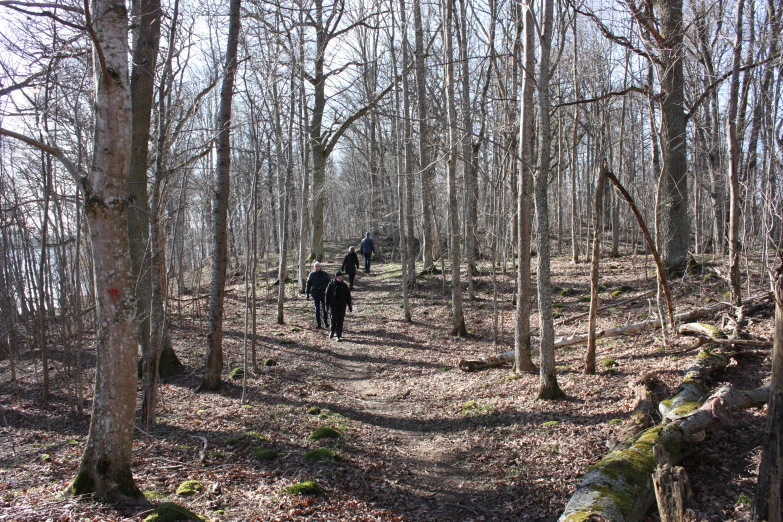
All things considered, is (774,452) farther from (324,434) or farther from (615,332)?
(615,332)

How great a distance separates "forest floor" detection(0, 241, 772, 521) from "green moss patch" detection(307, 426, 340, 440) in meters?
0.12

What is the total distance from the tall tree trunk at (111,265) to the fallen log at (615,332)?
687 cm

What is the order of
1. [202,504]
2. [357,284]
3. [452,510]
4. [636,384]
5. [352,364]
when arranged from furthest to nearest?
[357,284]
[352,364]
[636,384]
[452,510]
[202,504]

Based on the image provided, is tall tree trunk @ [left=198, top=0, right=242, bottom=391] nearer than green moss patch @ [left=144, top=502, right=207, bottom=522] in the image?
No

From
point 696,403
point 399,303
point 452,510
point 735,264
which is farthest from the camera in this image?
point 399,303

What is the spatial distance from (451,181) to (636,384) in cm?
704


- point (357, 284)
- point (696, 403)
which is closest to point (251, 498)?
point (696, 403)

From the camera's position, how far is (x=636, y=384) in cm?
691

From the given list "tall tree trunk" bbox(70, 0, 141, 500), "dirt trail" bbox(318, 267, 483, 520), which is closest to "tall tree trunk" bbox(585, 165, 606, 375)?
"dirt trail" bbox(318, 267, 483, 520)

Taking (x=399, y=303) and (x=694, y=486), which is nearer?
(x=694, y=486)

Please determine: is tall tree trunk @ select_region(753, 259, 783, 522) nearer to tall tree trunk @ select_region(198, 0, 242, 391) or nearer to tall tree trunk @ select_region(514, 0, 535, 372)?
tall tree trunk @ select_region(514, 0, 535, 372)

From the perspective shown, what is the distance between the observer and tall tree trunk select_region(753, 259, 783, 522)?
123 inches

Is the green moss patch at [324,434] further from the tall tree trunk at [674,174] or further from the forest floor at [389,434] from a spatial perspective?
the tall tree trunk at [674,174]

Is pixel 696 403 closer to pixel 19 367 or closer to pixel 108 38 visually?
pixel 108 38
